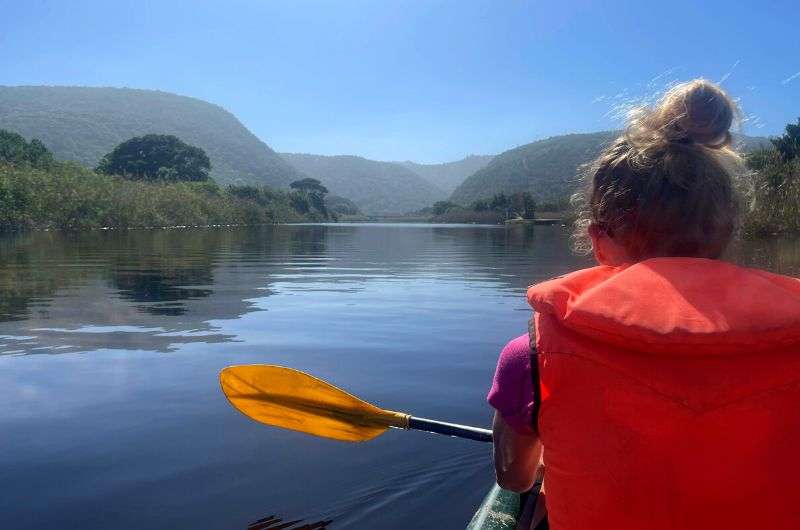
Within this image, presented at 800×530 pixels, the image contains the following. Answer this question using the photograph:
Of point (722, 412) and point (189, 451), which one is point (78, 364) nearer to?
point (189, 451)

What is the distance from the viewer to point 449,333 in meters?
7.68

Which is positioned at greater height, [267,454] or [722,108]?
[722,108]

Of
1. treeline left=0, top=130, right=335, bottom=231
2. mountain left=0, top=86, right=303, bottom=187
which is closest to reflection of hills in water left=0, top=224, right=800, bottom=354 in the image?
treeline left=0, top=130, right=335, bottom=231

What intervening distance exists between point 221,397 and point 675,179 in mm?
4170

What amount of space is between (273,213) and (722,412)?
2879 inches

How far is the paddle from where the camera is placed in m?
3.37

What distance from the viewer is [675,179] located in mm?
1661

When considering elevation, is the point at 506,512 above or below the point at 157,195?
below

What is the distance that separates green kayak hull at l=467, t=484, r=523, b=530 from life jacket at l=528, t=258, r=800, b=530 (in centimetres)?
78

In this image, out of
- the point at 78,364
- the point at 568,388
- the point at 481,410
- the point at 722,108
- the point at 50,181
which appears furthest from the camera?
the point at 50,181

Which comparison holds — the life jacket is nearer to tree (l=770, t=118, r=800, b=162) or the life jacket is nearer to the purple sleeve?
the purple sleeve

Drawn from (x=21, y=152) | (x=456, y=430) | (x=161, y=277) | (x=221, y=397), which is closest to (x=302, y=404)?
(x=456, y=430)

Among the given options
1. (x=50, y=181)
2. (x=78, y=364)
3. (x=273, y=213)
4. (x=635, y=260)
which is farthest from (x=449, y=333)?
(x=273, y=213)

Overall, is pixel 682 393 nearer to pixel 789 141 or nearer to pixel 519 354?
pixel 519 354
